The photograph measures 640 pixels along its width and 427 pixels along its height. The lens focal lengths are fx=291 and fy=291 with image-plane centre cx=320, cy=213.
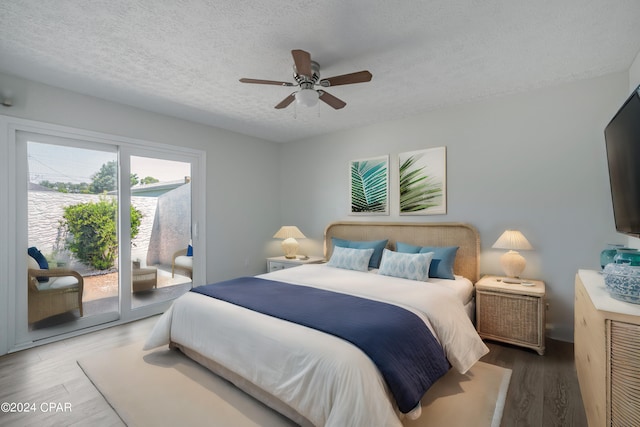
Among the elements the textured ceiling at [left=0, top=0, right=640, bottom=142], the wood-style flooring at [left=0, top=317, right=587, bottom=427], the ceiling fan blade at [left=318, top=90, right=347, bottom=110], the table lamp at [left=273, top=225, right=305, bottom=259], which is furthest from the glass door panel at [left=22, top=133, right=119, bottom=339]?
the ceiling fan blade at [left=318, top=90, right=347, bottom=110]

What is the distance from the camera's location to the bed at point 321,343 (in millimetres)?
1550

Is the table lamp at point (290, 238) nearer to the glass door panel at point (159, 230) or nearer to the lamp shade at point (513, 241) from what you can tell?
the glass door panel at point (159, 230)

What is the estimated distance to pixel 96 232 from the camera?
3.41 metres

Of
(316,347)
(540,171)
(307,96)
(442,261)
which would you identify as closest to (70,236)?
(307,96)

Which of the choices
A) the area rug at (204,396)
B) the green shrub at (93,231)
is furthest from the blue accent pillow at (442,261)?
the green shrub at (93,231)

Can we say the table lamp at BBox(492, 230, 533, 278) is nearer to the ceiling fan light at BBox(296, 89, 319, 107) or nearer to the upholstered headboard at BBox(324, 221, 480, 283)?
the upholstered headboard at BBox(324, 221, 480, 283)

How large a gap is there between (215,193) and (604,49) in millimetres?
4614

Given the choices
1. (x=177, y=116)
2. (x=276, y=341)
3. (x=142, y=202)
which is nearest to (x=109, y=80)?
(x=177, y=116)

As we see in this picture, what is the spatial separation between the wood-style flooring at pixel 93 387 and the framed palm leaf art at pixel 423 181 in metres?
1.73

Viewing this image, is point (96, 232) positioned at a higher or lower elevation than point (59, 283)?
higher

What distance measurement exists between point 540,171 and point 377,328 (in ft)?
8.66

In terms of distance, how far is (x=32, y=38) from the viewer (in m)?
2.21

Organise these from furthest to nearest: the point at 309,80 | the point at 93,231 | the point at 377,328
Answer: the point at 93,231, the point at 309,80, the point at 377,328

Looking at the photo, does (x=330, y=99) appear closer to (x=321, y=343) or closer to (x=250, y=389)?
(x=321, y=343)
